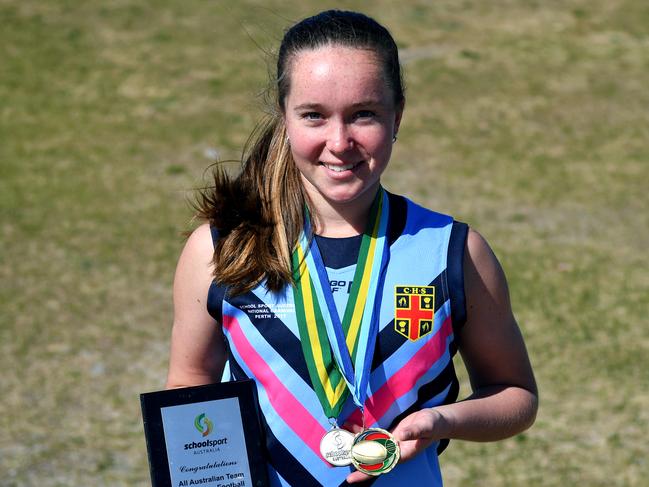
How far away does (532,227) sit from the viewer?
913 centimetres

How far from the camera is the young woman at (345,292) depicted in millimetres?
2400

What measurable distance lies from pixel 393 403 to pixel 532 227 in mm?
6901

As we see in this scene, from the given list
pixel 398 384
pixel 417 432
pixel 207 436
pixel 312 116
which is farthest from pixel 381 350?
pixel 312 116

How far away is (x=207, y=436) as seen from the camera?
8.11 feet

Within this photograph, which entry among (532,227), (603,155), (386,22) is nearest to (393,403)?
(532,227)

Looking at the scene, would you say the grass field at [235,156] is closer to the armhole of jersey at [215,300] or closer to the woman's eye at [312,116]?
the woman's eye at [312,116]

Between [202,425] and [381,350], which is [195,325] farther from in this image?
[381,350]

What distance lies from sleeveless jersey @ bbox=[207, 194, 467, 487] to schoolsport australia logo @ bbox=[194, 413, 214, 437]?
13 cm

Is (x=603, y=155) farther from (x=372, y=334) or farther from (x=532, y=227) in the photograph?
(x=372, y=334)

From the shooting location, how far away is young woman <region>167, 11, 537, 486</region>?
7.88ft

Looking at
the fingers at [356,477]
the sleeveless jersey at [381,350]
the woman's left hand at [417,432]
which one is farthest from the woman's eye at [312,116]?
the fingers at [356,477]

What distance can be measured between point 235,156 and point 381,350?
326 inches

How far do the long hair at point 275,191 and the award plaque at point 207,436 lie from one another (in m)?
0.26

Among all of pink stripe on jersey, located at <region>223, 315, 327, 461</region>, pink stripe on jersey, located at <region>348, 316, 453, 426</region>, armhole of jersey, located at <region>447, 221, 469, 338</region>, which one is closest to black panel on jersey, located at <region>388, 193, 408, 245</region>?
armhole of jersey, located at <region>447, 221, 469, 338</region>
